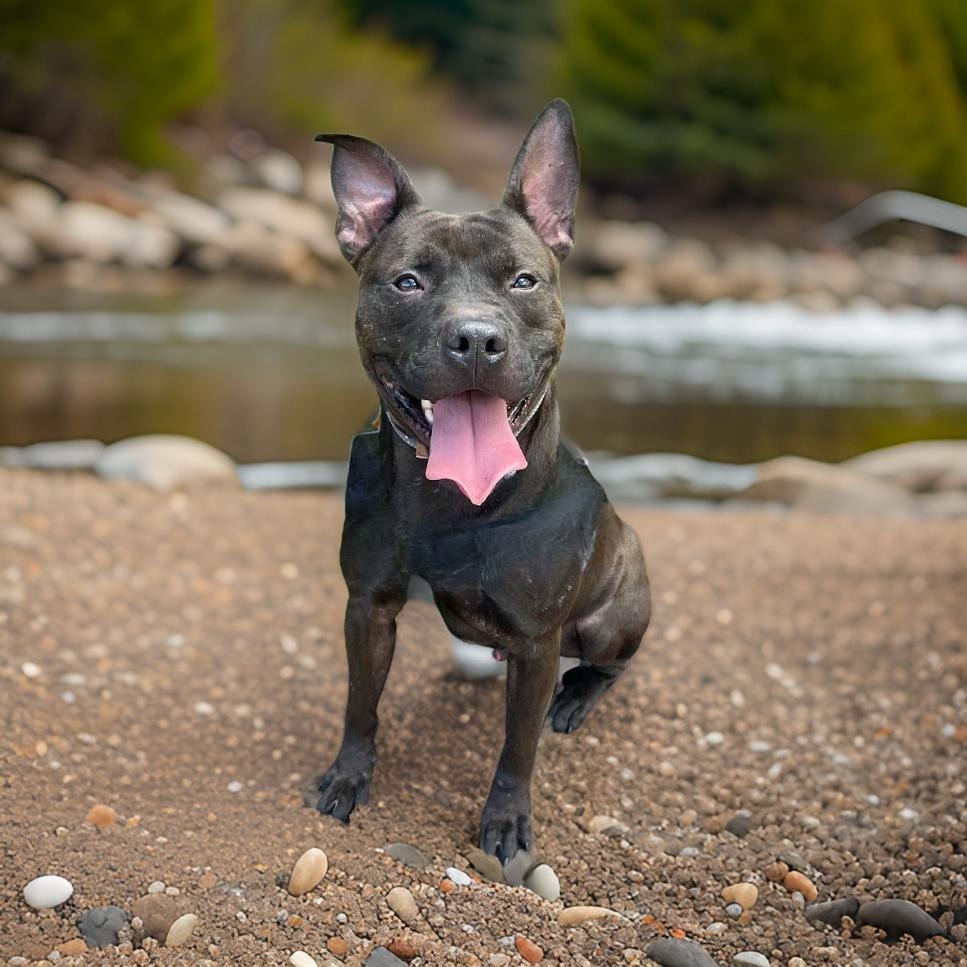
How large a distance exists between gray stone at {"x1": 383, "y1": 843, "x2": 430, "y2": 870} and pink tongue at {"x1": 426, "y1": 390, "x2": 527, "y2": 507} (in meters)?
0.99

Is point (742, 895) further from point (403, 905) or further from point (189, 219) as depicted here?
point (189, 219)

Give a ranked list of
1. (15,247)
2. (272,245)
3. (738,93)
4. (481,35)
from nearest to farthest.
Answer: (15,247), (272,245), (738,93), (481,35)

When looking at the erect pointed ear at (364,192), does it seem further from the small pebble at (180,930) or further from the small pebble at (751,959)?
the small pebble at (751,959)

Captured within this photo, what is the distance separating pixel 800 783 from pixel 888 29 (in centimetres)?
3535

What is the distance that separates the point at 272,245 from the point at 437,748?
1989cm

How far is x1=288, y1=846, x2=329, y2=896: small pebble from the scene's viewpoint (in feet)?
10.6

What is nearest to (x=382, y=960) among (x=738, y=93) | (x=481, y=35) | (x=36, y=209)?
(x=36, y=209)

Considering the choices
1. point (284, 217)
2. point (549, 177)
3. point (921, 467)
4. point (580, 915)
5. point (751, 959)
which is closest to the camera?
point (751, 959)

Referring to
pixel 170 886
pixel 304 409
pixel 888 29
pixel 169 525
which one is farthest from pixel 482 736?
pixel 888 29

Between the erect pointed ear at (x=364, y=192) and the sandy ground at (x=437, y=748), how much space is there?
1.55m

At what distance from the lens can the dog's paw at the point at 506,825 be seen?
3521mm

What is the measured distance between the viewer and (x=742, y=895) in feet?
11.5

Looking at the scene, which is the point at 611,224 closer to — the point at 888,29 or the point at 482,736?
the point at 888,29

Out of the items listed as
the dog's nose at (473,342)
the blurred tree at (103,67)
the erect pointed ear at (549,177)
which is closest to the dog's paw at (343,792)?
the dog's nose at (473,342)
